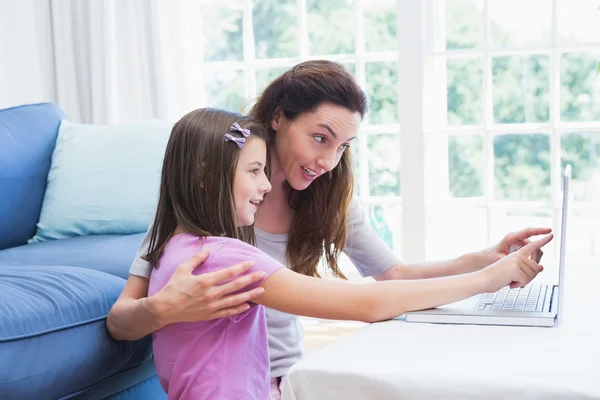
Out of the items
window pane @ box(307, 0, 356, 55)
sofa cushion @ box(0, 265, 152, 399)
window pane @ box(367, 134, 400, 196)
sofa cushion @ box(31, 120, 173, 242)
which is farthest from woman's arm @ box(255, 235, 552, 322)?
window pane @ box(307, 0, 356, 55)

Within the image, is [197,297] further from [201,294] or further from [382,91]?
[382,91]

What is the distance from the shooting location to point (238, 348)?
4.44 ft

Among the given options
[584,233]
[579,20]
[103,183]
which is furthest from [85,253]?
[579,20]

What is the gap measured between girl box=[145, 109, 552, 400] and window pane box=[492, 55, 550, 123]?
1.93 metres

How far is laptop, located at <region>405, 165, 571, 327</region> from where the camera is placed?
3.77ft

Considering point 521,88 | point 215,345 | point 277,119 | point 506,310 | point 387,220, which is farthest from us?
point 387,220

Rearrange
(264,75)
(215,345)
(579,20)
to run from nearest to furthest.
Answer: (215,345) < (579,20) < (264,75)

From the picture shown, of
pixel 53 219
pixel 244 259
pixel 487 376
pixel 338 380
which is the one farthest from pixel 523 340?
pixel 53 219

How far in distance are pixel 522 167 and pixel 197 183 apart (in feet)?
6.99

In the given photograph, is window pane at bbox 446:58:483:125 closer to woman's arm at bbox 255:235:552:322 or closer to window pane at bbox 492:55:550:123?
window pane at bbox 492:55:550:123

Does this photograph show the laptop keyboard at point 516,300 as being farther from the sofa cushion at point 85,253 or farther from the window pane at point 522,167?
the window pane at point 522,167

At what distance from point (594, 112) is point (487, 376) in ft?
8.16

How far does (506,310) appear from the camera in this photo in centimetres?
121

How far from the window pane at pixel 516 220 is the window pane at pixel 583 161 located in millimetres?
163
